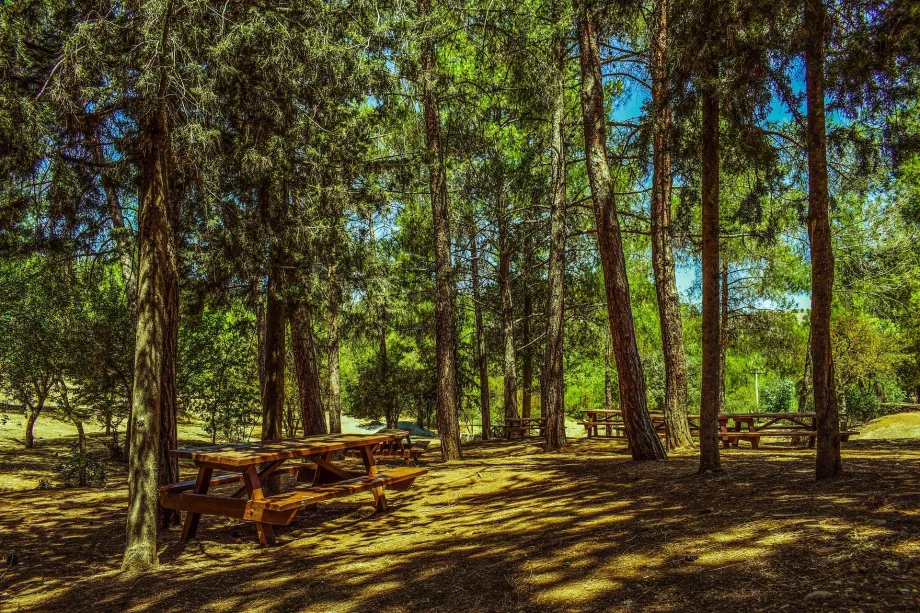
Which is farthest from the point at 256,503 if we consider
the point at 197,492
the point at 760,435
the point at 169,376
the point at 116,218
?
the point at 760,435

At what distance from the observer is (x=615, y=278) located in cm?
874

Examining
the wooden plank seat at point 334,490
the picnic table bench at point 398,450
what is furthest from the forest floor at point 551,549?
the picnic table bench at point 398,450

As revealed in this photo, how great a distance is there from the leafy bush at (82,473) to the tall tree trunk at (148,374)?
6.75 m

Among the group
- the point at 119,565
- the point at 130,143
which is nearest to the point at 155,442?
the point at 119,565

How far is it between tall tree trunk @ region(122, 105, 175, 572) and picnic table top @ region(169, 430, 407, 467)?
0.52 meters

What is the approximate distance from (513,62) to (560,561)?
9437mm

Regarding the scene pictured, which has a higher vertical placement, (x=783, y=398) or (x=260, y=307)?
(x=260, y=307)

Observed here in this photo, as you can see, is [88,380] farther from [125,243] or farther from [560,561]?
[560,561]

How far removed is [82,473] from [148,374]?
7211 mm

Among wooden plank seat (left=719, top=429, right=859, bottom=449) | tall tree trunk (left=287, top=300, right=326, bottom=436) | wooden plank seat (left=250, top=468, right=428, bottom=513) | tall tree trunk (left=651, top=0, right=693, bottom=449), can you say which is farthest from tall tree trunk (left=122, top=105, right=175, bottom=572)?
wooden plank seat (left=719, top=429, right=859, bottom=449)

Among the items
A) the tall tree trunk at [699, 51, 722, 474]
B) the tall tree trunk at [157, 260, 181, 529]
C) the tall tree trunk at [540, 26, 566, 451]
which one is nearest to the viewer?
the tall tree trunk at [699, 51, 722, 474]

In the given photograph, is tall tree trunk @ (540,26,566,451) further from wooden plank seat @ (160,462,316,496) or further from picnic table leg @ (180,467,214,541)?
picnic table leg @ (180,467,214,541)

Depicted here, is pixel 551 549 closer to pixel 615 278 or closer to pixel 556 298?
pixel 615 278

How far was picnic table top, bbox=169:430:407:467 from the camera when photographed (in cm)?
581
